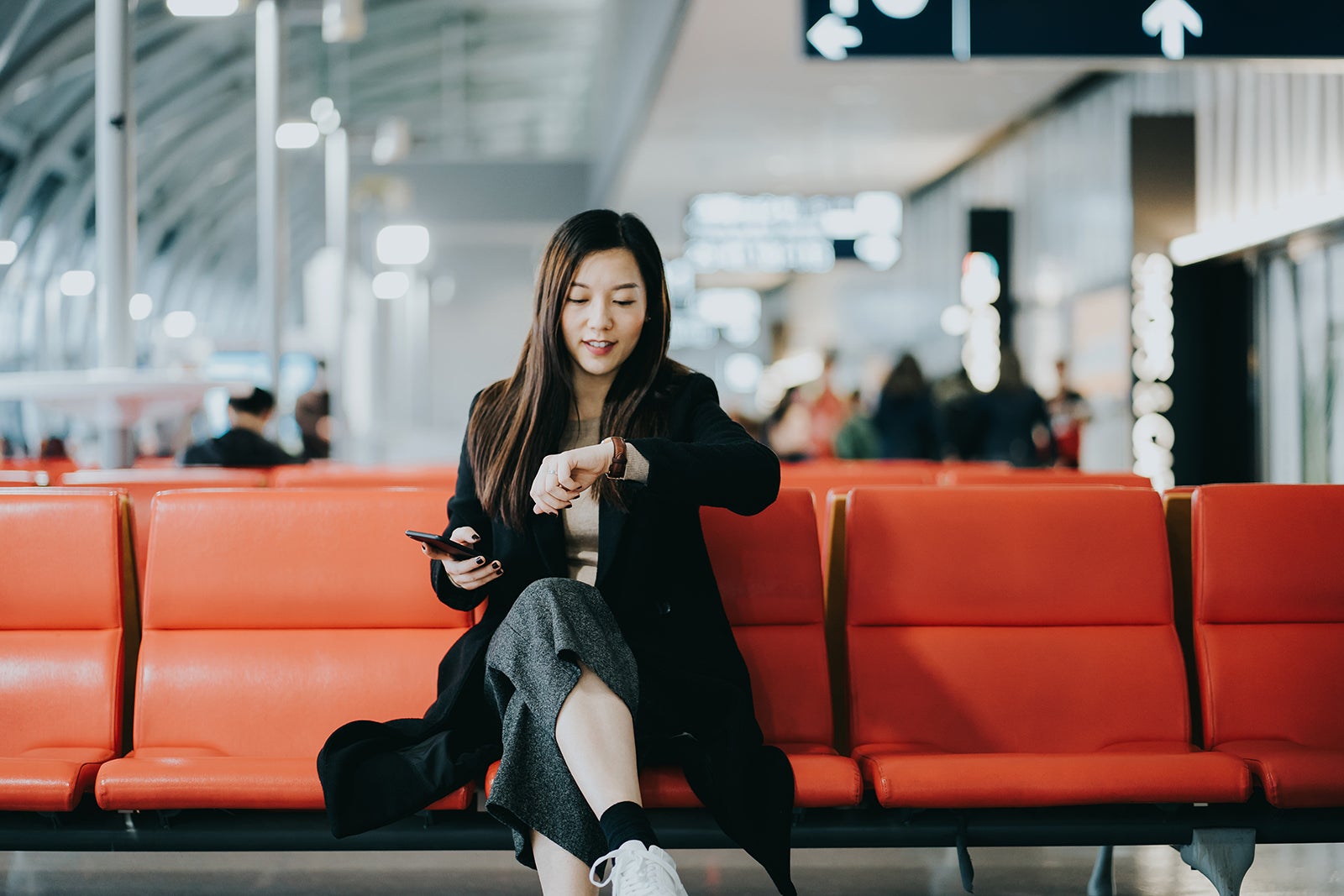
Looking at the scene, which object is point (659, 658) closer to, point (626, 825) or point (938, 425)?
point (626, 825)

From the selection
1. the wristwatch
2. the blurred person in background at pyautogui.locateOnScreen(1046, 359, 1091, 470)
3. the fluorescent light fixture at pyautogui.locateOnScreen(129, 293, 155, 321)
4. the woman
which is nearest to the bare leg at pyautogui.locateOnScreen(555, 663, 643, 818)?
the woman

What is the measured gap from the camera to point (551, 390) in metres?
2.83

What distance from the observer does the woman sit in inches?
96.0

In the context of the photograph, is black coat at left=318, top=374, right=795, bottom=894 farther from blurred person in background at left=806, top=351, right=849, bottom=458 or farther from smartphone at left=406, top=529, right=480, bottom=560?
blurred person in background at left=806, top=351, right=849, bottom=458

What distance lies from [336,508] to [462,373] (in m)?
28.9

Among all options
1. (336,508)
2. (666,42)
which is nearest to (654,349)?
(336,508)

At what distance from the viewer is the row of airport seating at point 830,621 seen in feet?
9.75

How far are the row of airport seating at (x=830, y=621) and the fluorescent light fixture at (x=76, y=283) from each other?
24.5 metres

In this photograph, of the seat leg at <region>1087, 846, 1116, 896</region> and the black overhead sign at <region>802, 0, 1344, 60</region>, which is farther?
the black overhead sign at <region>802, 0, 1344, 60</region>

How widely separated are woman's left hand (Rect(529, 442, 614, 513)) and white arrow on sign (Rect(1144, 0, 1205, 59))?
3.61 m

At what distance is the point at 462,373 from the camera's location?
31.6m

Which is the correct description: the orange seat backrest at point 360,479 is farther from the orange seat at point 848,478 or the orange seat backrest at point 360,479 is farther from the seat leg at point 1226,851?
the seat leg at point 1226,851

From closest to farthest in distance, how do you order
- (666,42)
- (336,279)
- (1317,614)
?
(1317,614), (666,42), (336,279)

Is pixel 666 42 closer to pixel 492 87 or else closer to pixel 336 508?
pixel 336 508
